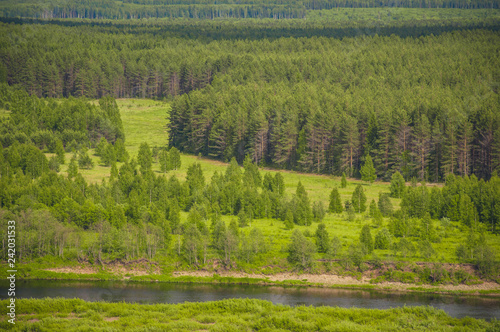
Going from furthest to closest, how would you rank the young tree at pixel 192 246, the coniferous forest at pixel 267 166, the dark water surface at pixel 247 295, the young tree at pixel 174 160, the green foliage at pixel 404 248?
Result: the young tree at pixel 174 160 → the coniferous forest at pixel 267 166 → the young tree at pixel 192 246 → the green foliage at pixel 404 248 → the dark water surface at pixel 247 295

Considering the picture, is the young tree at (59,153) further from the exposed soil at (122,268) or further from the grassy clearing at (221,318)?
the grassy clearing at (221,318)

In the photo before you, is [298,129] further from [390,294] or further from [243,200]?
[390,294]

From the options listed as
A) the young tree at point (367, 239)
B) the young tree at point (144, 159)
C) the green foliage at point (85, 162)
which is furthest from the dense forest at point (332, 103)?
the young tree at point (367, 239)

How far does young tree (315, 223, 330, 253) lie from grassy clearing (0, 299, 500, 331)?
17.4 meters

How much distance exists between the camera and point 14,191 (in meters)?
79.8

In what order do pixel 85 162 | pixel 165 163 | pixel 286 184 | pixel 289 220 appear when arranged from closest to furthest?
1. pixel 289 220
2. pixel 286 184
3. pixel 85 162
4. pixel 165 163

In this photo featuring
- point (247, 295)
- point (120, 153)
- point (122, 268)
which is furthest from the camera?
A: point (120, 153)

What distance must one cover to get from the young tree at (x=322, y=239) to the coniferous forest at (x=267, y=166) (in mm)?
162

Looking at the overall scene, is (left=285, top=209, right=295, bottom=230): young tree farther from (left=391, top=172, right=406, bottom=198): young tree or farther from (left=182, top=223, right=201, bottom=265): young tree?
(left=391, top=172, right=406, bottom=198): young tree

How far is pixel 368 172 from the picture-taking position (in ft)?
362

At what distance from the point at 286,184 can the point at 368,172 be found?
14.7 metres

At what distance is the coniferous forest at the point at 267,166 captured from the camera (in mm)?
70625

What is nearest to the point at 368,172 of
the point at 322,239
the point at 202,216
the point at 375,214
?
the point at 375,214

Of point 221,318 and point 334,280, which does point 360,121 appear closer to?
point 334,280
